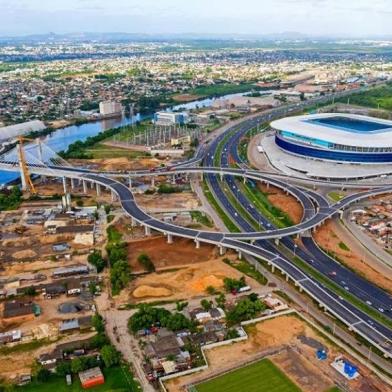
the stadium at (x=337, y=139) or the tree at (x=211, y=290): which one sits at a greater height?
the stadium at (x=337, y=139)

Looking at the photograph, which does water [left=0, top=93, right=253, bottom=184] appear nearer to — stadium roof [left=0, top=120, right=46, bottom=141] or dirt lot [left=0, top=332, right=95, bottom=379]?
stadium roof [left=0, top=120, right=46, bottom=141]

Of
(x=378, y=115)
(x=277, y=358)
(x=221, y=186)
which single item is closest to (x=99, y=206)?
(x=221, y=186)

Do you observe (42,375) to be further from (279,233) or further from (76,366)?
(279,233)

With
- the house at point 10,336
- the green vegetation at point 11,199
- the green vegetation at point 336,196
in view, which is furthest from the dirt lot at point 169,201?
the house at point 10,336

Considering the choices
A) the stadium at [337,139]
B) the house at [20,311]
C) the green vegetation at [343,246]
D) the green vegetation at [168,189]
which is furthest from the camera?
the stadium at [337,139]

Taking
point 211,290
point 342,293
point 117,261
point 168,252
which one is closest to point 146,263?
point 117,261

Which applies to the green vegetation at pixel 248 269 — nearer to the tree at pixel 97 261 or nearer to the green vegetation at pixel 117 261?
the green vegetation at pixel 117 261
